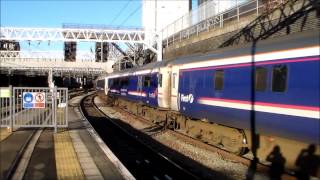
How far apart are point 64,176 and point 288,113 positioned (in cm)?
502

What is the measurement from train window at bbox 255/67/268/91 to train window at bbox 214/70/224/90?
2.46 m

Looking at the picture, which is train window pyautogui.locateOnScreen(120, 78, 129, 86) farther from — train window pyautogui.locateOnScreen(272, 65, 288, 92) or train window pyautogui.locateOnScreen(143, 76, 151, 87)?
train window pyautogui.locateOnScreen(272, 65, 288, 92)

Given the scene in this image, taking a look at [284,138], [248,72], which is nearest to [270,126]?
[284,138]

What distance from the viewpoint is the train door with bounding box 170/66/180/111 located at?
21541mm

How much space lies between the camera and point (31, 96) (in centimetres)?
1756

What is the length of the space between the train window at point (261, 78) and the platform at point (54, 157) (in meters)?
3.93

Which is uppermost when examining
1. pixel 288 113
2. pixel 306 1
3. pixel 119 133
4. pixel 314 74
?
pixel 306 1

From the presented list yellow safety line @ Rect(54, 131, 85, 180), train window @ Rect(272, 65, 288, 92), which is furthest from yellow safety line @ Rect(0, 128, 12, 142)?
train window @ Rect(272, 65, 288, 92)

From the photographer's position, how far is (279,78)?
1253cm

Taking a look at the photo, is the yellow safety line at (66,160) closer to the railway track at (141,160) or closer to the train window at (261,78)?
the railway track at (141,160)

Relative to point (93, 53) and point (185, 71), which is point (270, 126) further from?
point (93, 53)

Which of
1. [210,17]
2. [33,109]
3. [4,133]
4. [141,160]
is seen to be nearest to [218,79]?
[141,160]

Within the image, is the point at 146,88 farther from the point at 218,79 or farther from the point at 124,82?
the point at 218,79

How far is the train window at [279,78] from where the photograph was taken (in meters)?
12.3
